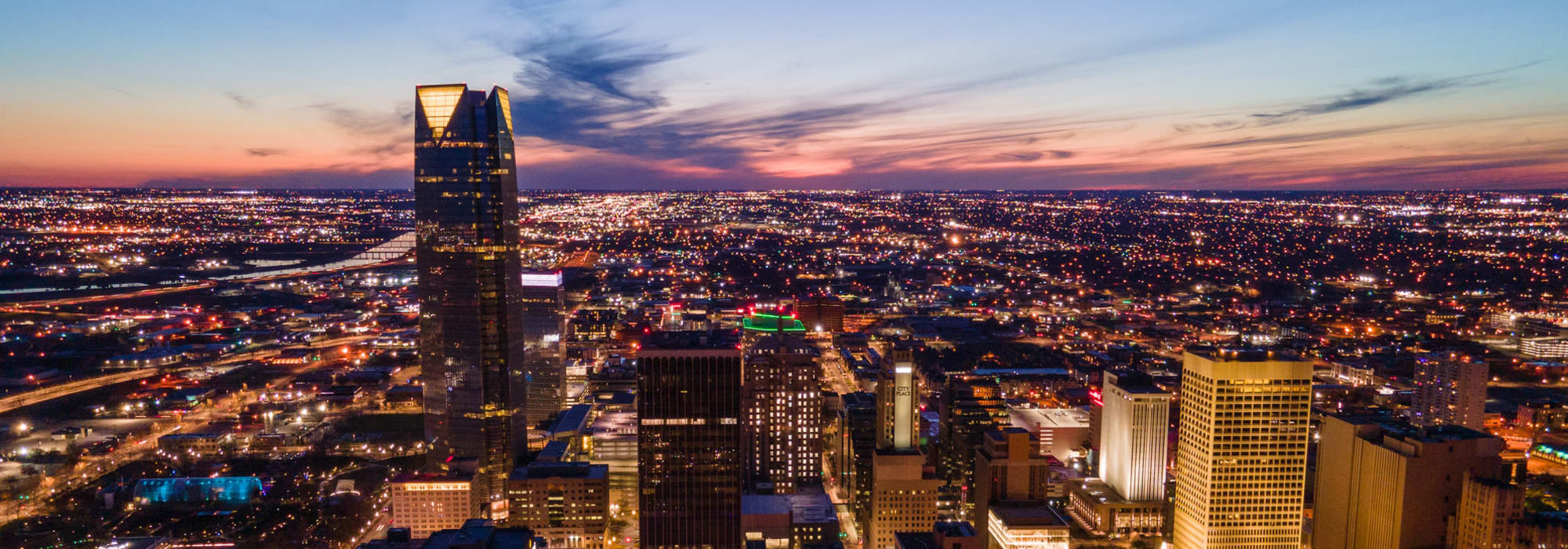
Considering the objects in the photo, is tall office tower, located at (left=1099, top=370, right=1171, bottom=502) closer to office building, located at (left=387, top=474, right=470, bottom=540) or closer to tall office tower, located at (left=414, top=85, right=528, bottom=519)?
tall office tower, located at (left=414, top=85, right=528, bottom=519)

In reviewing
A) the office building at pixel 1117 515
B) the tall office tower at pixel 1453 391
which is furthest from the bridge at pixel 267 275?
the tall office tower at pixel 1453 391

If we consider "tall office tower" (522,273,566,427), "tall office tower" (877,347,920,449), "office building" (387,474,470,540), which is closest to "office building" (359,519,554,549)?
"office building" (387,474,470,540)

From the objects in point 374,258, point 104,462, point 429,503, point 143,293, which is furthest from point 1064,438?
point 374,258

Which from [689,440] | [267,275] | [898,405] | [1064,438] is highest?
[689,440]

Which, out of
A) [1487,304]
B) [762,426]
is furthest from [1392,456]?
[1487,304]

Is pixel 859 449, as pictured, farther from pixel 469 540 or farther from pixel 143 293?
pixel 143 293

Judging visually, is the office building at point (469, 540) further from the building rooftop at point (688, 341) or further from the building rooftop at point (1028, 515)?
the building rooftop at point (1028, 515)

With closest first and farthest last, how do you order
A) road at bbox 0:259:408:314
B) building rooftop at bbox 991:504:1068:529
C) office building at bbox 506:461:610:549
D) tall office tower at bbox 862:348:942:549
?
building rooftop at bbox 991:504:1068:529 → office building at bbox 506:461:610:549 → tall office tower at bbox 862:348:942:549 → road at bbox 0:259:408:314
